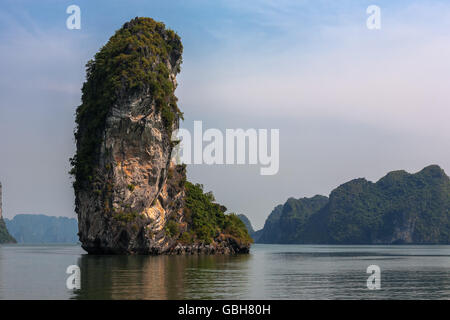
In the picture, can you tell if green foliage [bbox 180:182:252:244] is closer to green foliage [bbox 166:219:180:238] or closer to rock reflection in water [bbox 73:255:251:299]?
green foliage [bbox 166:219:180:238]

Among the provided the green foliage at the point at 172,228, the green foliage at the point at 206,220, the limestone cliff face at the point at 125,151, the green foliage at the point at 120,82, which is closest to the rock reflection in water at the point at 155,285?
the limestone cliff face at the point at 125,151

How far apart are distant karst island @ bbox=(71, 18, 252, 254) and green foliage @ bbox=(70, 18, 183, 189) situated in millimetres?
134

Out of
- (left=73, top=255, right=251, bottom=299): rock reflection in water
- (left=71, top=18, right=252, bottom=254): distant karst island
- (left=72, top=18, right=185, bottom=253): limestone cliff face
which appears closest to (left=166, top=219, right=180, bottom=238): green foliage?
(left=71, top=18, right=252, bottom=254): distant karst island

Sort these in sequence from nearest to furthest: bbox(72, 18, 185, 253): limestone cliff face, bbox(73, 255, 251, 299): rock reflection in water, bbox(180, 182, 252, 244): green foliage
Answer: bbox(73, 255, 251, 299): rock reflection in water
bbox(72, 18, 185, 253): limestone cliff face
bbox(180, 182, 252, 244): green foliage

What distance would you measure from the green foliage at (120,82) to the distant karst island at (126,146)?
0.44 feet

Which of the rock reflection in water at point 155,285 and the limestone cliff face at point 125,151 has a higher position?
the limestone cliff face at point 125,151

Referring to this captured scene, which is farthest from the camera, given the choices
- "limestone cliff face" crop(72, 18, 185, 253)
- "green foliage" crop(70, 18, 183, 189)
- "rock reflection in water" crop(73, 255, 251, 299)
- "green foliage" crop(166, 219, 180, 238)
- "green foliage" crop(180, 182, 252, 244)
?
"green foliage" crop(180, 182, 252, 244)

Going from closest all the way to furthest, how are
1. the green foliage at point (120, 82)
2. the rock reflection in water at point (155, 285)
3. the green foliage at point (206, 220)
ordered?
1. the rock reflection in water at point (155, 285)
2. the green foliage at point (120, 82)
3. the green foliage at point (206, 220)

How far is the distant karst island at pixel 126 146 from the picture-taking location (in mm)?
73250

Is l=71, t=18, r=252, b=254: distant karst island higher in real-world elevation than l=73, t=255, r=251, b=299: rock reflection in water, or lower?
higher

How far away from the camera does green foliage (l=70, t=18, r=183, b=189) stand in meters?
74.0

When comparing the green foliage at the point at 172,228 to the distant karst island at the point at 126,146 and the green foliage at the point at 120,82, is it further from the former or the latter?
the green foliage at the point at 120,82
